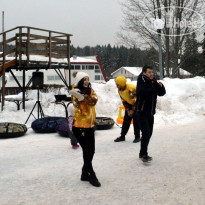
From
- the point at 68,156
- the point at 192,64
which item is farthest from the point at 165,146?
the point at 192,64

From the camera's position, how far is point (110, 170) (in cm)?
484

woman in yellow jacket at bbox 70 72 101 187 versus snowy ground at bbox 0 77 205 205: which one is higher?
woman in yellow jacket at bbox 70 72 101 187

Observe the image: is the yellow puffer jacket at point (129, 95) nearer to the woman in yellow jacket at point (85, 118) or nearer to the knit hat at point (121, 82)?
the knit hat at point (121, 82)

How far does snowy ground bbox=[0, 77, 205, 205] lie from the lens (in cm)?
366

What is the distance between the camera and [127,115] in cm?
729

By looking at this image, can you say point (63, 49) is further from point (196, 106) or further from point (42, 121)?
point (196, 106)

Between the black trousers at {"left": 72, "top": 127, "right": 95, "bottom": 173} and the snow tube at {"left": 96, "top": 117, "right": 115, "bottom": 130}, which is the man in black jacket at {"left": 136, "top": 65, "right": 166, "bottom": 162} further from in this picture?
the snow tube at {"left": 96, "top": 117, "right": 115, "bottom": 130}

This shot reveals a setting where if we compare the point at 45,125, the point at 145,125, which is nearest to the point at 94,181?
the point at 145,125

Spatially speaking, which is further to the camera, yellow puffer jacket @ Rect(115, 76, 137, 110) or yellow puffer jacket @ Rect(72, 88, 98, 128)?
yellow puffer jacket @ Rect(115, 76, 137, 110)

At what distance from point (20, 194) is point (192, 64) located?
4021 cm
